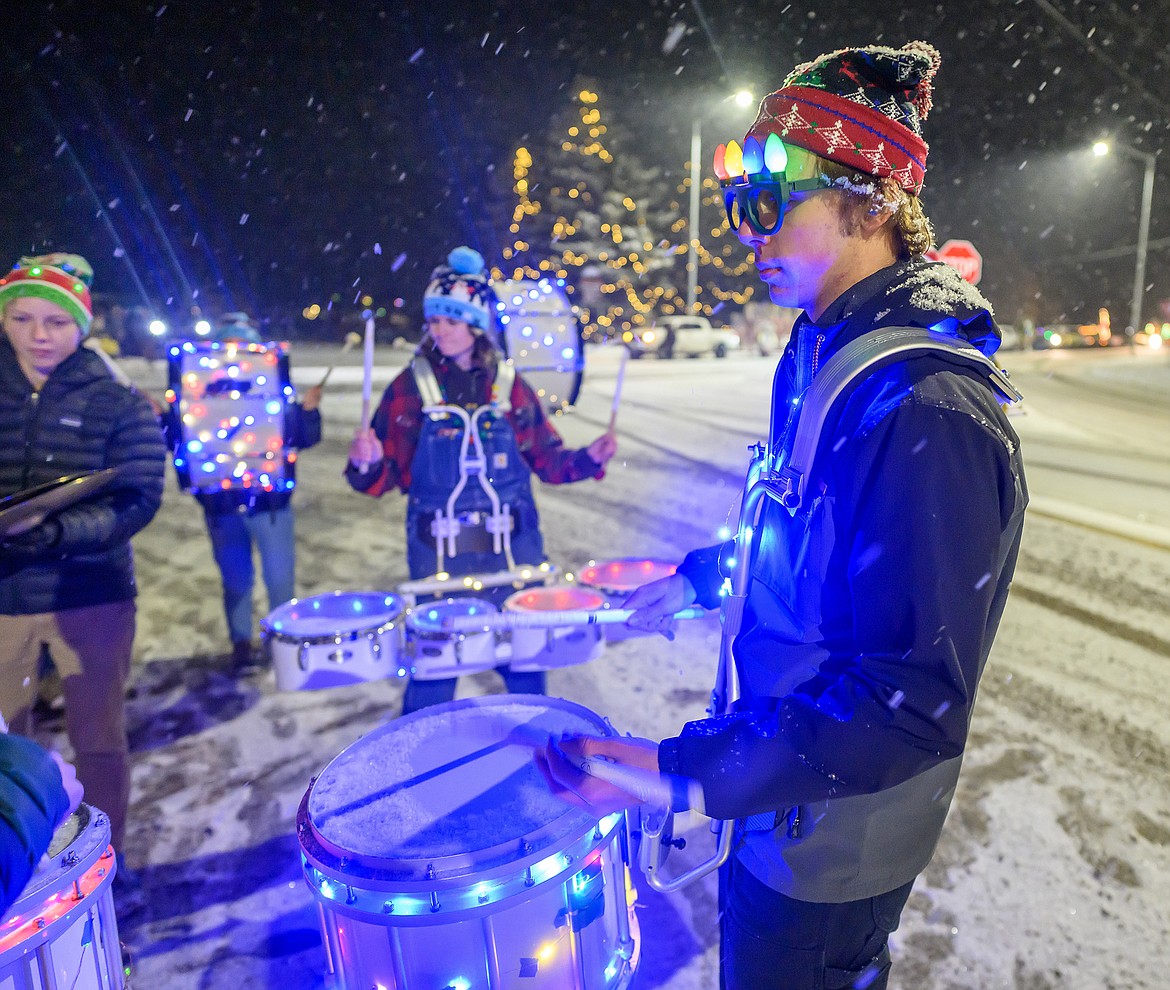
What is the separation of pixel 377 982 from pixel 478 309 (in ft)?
9.63

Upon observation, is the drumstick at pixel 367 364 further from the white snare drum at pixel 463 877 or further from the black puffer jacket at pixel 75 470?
the white snare drum at pixel 463 877

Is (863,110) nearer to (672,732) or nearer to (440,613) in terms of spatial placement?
(440,613)

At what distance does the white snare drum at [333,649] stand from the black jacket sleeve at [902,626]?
70.5 inches

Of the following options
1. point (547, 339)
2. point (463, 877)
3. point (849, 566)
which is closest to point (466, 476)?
point (463, 877)

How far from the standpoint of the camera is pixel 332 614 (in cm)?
291

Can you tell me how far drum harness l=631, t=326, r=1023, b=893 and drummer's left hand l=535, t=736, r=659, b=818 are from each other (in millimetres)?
117

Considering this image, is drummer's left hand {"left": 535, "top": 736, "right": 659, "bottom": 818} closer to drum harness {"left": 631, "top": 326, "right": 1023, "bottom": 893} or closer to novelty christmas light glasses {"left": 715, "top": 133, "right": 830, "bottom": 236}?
drum harness {"left": 631, "top": 326, "right": 1023, "bottom": 893}

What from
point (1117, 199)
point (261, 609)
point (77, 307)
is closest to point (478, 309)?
point (77, 307)

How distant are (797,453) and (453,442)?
2546 millimetres

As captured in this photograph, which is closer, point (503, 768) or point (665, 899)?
point (503, 768)

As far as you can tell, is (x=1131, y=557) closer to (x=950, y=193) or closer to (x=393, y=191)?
(x=950, y=193)

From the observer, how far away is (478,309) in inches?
146

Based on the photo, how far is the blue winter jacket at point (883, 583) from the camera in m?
1.08

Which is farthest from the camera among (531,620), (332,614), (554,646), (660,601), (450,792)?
(332,614)
